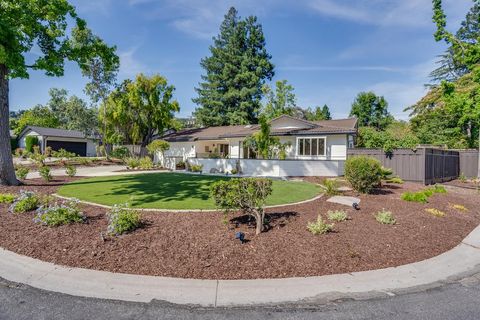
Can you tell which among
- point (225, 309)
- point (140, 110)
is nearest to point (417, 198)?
point (225, 309)

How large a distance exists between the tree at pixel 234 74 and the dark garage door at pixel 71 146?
17229 mm

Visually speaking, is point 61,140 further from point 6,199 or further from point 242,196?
point 242,196

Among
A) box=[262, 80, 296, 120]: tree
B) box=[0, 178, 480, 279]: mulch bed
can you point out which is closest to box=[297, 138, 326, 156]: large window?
box=[0, 178, 480, 279]: mulch bed

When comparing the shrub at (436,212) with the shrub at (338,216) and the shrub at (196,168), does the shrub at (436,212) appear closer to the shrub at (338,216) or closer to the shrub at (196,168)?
the shrub at (338,216)

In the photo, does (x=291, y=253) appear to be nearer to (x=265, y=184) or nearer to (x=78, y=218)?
(x=265, y=184)

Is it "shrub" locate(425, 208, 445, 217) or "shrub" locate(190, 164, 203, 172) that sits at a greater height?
"shrub" locate(190, 164, 203, 172)

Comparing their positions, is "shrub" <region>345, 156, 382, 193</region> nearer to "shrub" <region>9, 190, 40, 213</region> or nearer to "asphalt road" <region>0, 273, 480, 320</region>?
"asphalt road" <region>0, 273, 480, 320</region>

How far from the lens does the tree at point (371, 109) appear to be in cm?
4569

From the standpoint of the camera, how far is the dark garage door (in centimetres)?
3469

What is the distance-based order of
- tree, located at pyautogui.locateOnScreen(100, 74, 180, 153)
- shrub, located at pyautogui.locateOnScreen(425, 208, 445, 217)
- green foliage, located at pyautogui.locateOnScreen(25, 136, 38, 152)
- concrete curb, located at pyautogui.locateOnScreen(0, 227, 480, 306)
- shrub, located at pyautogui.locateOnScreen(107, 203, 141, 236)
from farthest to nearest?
green foliage, located at pyautogui.locateOnScreen(25, 136, 38, 152)
tree, located at pyautogui.locateOnScreen(100, 74, 180, 153)
shrub, located at pyautogui.locateOnScreen(425, 208, 445, 217)
shrub, located at pyautogui.locateOnScreen(107, 203, 141, 236)
concrete curb, located at pyautogui.locateOnScreen(0, 227, 480, 306)

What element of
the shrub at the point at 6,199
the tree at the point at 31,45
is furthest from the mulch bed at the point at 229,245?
the tree at the point at 31,45

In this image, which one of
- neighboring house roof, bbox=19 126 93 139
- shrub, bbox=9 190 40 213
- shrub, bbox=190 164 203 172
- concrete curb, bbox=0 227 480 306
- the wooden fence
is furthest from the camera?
neighboring house roof, bbox=19 126 93 139

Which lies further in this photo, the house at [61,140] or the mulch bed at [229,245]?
the house at [61,140]

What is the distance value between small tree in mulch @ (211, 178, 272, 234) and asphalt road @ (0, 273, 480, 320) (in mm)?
2363
